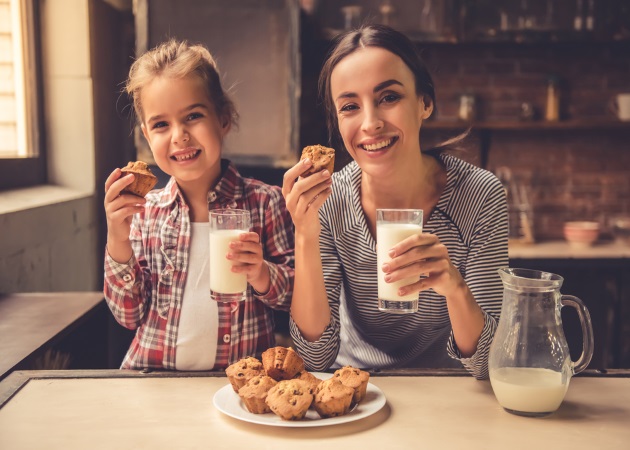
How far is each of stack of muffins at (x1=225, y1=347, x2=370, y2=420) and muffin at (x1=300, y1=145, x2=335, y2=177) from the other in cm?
39

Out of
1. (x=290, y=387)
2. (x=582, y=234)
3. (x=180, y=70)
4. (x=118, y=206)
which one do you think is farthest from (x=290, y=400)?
(x=582, y=234)

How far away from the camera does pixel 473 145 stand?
410 cm

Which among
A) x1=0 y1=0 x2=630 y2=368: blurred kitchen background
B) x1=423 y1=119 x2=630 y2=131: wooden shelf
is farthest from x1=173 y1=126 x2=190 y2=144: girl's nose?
x1=423 y1=119 x2=630 y2=131: wooden shelf

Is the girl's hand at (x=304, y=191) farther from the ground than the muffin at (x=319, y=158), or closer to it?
closer to it

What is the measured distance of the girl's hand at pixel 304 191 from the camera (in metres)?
1.38

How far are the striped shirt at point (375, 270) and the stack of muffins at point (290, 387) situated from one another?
1.03 ft

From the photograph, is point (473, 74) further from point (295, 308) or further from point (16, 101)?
point (295, 308)

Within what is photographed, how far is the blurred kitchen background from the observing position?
3.10m

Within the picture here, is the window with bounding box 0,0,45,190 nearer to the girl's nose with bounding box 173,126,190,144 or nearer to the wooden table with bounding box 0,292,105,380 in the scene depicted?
the wooden table with bounding box 0,292,105,380

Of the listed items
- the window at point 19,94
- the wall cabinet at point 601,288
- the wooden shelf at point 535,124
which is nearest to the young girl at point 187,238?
the window at point 19,94

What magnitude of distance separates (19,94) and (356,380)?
8.55 feet

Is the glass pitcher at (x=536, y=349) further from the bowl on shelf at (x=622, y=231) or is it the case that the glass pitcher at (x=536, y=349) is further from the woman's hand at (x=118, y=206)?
the bowl on shelf at (x=622, y=231)

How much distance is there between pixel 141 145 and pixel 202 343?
73.6 inches

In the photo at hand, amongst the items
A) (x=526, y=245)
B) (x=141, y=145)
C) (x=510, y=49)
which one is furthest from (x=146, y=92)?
(x=510, y=49)
